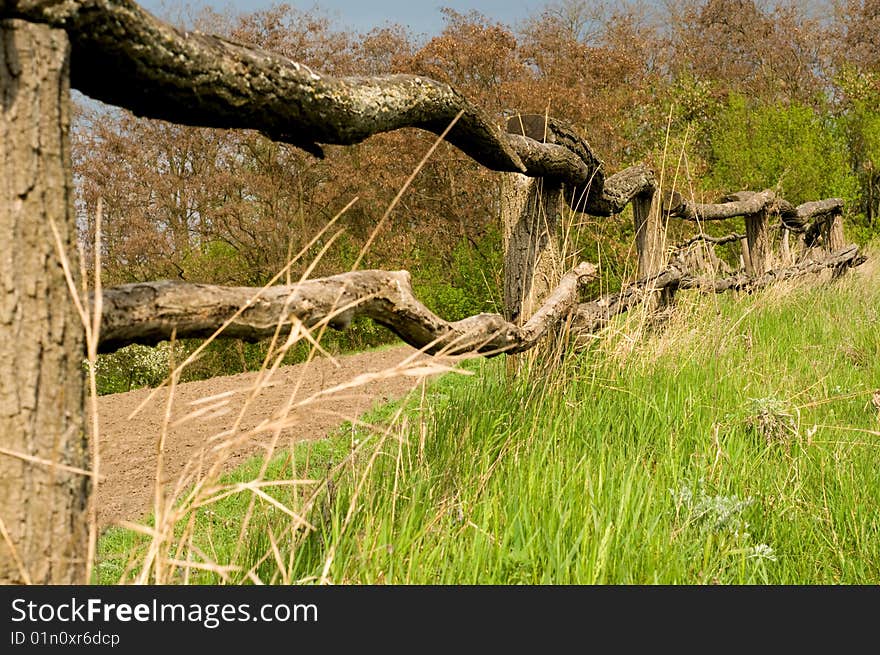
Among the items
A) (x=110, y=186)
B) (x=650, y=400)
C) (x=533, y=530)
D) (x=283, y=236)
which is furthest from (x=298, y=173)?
(x=533, y=530)

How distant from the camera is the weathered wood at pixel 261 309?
1.58 meters

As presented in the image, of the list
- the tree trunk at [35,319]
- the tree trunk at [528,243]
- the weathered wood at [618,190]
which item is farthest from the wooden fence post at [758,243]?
the tree trunk at [35,319]

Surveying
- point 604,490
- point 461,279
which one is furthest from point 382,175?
point 604,490

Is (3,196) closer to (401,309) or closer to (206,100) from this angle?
(206,100)

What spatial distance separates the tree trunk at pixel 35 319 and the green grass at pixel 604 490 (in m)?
0.21

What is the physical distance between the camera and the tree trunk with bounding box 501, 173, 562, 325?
3.86 metres

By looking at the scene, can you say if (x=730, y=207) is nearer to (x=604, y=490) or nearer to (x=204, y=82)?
(x=604, y=490)

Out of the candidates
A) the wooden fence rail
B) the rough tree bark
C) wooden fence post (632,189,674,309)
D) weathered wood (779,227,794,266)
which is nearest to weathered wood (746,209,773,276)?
weathered wood (779,227,794,266)

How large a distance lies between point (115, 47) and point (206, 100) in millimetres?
252

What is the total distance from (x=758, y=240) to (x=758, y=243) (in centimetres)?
3

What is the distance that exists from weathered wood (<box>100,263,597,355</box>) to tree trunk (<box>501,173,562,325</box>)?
1076 mm

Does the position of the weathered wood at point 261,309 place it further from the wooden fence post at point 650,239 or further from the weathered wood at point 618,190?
the wooden fence post at point 650,239

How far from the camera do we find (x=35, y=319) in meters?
1.37

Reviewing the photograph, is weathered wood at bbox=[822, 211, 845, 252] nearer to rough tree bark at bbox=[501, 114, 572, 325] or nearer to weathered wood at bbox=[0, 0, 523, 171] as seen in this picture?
rough tree bark at bbox=[501, 114, 572, 325]
